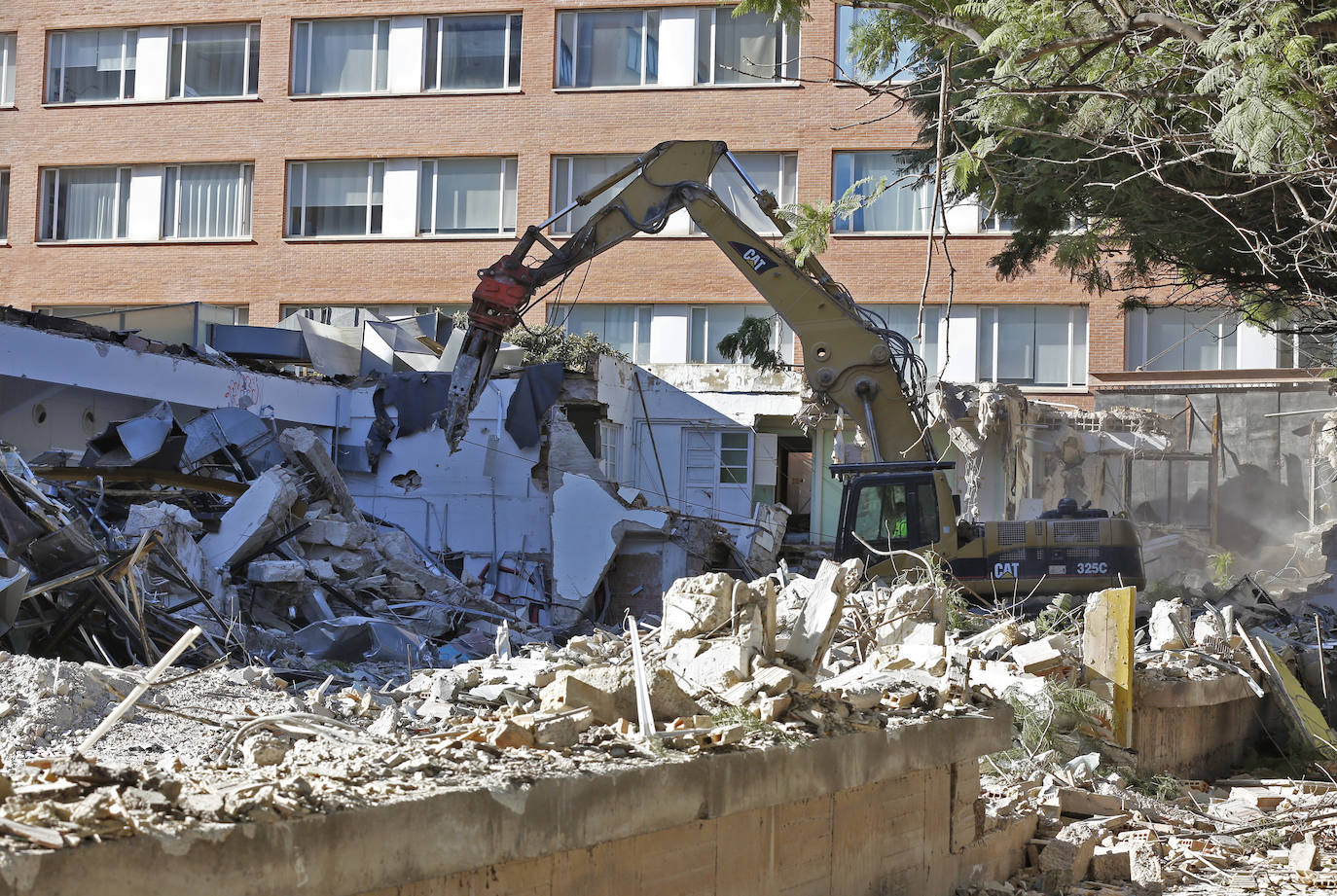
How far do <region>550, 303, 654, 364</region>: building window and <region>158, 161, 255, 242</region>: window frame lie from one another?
24.3ft

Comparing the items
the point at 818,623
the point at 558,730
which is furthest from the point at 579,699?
the point at 818,623

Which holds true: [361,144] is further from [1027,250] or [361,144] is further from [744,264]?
[1027,250]

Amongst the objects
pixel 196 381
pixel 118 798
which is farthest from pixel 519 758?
pixel 196 381

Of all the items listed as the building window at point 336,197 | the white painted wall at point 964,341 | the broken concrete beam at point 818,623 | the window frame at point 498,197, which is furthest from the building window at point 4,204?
the broken concrete beam at point 818,623

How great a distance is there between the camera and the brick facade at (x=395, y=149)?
28203 millimetres

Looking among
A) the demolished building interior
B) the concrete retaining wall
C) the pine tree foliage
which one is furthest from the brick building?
the pine tree foliage

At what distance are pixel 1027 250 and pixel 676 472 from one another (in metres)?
13.2

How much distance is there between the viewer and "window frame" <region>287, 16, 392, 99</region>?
29812 mm

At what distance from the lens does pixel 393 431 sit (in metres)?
20.6

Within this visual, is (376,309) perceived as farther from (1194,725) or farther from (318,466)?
(1194,725)

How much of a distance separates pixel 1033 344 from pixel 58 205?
21493 millimetres

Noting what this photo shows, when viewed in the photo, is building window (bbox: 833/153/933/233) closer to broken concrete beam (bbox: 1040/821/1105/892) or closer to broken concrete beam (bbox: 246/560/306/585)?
broken concrete beam (bbox: 246/560/306/585)

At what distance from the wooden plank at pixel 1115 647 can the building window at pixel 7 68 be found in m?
29.6

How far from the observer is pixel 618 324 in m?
29.0
